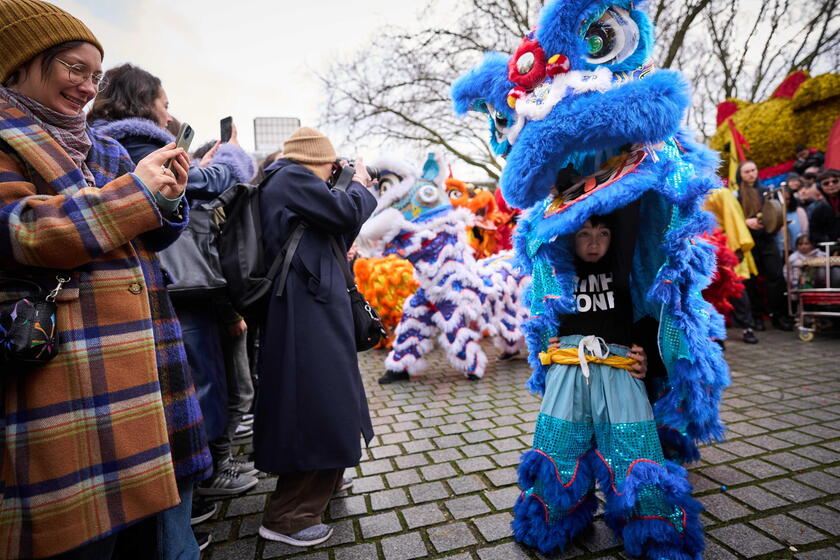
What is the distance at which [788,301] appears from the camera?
6.88m

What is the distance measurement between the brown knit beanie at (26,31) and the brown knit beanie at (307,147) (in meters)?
1.19

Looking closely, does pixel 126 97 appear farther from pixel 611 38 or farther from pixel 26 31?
pixel 611 38

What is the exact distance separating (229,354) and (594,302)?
229 cm

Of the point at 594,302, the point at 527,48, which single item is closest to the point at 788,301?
the point at 594,302

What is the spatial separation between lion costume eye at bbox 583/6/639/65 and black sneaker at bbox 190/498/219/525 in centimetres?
294

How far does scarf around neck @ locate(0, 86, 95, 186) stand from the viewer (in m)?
1.29

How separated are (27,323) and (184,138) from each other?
726 mm

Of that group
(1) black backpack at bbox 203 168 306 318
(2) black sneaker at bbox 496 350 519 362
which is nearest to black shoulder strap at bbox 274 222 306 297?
(1) black backpack at bbox 203 168 306 318

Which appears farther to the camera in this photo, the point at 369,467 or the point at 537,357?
the point at 369,467

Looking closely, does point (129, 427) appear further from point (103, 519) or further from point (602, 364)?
point (602, 364)

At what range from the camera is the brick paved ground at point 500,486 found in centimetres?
218

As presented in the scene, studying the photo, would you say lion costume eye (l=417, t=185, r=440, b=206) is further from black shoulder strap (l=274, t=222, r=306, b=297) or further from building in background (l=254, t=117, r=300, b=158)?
building in background (l=254, t=117, r=300, b=158)

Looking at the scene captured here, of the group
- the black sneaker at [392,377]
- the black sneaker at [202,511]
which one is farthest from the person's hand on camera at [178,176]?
the black sneaker at [392,377]

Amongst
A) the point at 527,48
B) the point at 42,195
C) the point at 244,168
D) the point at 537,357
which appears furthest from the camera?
the point at 244,168
